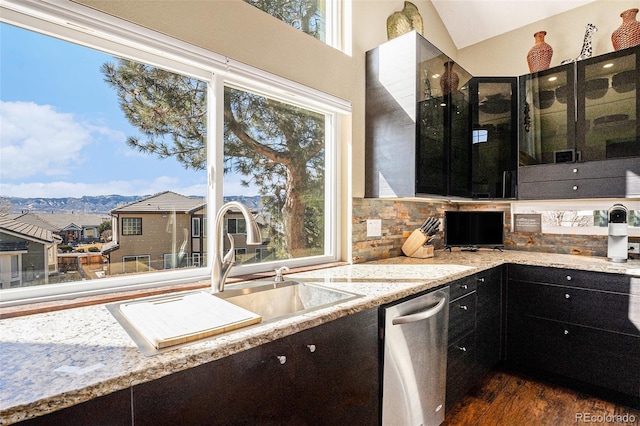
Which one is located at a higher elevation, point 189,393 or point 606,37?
point 606,37

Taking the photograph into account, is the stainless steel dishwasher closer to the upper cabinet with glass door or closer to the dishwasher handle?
the dishwasher handle

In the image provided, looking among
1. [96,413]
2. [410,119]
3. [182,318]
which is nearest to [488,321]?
[410,119]

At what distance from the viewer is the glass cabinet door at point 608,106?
2293mm

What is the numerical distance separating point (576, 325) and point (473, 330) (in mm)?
712

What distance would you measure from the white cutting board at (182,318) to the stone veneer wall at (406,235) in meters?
1.25

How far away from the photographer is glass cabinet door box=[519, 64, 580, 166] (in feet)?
8.32

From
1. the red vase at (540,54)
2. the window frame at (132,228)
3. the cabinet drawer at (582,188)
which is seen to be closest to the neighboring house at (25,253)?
the window frame at (132,228)

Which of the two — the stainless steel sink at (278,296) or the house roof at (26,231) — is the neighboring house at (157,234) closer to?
the house roof at (26,231)

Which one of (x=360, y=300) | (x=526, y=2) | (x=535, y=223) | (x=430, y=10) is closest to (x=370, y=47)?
(x=430, y=10)

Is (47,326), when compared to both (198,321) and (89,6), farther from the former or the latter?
(89,6)

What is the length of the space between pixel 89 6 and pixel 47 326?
1.13m

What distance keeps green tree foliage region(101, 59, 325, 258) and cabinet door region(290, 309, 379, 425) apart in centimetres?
81

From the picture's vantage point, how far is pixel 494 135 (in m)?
2.79

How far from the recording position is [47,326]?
1.00 meters
